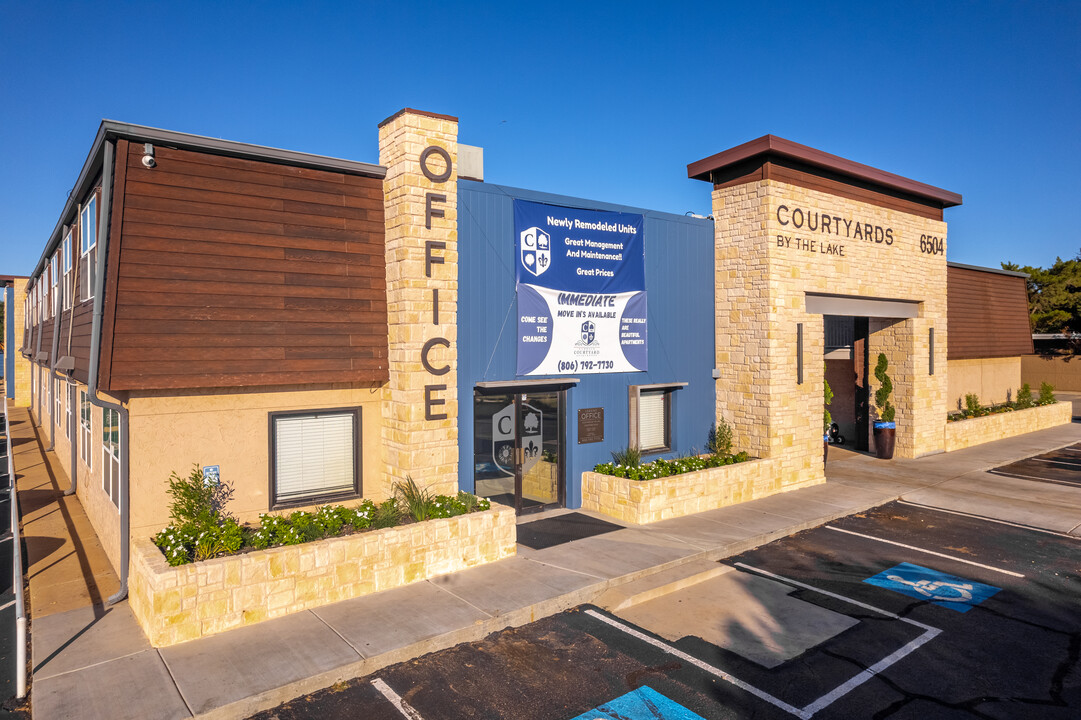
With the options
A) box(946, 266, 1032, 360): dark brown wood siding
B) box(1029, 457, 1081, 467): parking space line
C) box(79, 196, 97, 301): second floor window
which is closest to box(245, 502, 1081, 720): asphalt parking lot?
box(79, 196, 97, 301): second floor window

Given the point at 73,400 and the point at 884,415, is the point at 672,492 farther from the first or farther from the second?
the point at 73,400

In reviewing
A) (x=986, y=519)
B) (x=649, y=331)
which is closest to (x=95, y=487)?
(x=649, y=331)

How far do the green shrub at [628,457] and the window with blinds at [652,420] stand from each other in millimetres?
545

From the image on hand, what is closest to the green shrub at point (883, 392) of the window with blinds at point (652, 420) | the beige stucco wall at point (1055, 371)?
the window with blinds at point (652, 420)

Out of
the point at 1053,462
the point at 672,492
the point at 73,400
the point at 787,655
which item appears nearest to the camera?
the point at 787,655

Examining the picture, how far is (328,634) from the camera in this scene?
303 inches

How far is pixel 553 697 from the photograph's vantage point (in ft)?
21.6

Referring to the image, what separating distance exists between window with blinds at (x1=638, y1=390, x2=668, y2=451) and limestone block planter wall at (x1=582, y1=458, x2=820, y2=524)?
59.0 inches

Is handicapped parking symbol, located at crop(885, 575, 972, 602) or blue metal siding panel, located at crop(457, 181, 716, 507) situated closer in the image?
handicapped parking symbol, located at crop(885, 575, 972, 602)

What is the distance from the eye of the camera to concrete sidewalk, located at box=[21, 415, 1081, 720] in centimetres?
641

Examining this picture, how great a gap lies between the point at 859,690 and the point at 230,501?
26.5 feet

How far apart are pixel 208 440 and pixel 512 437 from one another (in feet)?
17.1

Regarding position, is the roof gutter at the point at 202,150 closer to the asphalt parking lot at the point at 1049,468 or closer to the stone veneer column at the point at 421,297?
the stone veneer column at the point at 421,297

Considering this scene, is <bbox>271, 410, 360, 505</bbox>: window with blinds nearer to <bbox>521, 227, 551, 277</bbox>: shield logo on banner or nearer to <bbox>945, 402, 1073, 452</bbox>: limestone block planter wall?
<bbox>521, 227, 551, 277</bbox>: shield logo on banner
